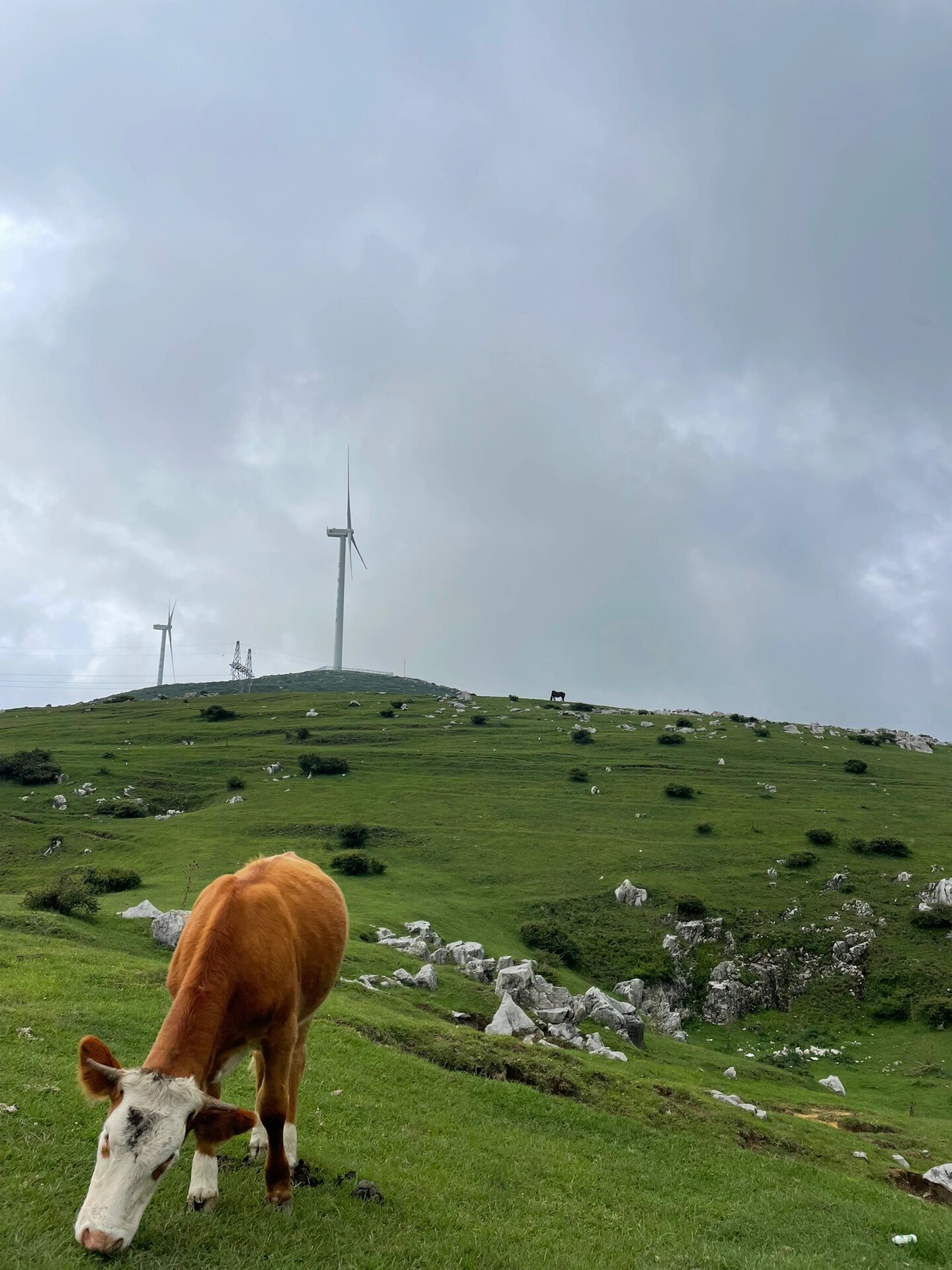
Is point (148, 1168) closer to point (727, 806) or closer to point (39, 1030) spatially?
point (39, 1030)

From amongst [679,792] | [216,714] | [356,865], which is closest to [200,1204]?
[356,865]

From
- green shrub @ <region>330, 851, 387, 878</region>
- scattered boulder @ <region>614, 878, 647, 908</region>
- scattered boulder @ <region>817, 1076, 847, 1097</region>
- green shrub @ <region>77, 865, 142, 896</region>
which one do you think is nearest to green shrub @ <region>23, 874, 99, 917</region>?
green shrub @ <region>77, 865, 142, 896</region>

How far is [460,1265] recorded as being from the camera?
831 centimetres

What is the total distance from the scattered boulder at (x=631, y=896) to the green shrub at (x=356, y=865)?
15729 millimetres

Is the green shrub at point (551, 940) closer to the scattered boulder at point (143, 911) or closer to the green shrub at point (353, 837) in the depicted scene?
the green shrub at point (353, 837)

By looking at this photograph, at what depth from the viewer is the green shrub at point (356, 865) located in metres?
51.0

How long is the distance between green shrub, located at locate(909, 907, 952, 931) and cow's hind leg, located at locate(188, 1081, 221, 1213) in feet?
158

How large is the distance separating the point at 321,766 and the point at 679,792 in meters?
35.1

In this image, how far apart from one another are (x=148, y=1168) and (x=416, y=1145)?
7.92 meters

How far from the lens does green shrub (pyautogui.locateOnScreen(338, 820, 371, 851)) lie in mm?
56781

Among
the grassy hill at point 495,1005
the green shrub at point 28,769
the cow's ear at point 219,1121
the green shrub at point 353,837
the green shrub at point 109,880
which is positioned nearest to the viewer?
the cow's ear at point 219,1121

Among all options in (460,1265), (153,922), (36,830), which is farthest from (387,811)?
(460,1265)

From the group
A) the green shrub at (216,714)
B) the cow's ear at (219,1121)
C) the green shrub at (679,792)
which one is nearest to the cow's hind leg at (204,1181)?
the cow's ear at (219,1121)

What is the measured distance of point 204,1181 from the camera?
25.9 ft
